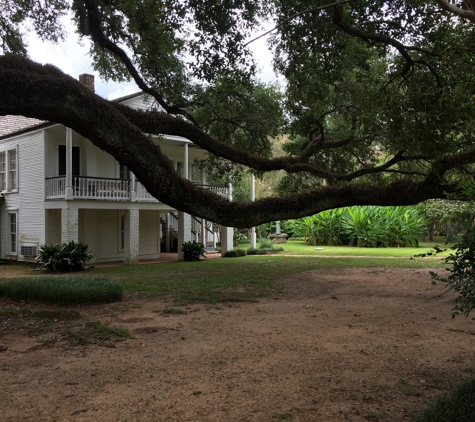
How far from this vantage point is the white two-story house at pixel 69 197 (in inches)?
685

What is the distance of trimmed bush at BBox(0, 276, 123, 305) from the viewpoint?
872cm

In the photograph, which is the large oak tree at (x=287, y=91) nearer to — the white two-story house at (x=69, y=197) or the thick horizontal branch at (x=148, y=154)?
the thick horizontal branch at (x=148, y=154)

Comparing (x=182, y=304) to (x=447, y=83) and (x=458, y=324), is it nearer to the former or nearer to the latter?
(x=458, y=324)

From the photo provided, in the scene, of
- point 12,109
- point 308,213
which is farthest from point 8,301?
point 308,213

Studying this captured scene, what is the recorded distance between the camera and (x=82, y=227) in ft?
62.8

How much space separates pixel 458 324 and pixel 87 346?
6.08 metres

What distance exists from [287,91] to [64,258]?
9.70m

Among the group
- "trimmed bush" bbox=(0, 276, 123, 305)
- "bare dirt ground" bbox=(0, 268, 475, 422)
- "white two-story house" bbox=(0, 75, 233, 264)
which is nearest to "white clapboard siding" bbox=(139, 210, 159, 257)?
"white two-story house" bbox=(0, 75, 233, 264)

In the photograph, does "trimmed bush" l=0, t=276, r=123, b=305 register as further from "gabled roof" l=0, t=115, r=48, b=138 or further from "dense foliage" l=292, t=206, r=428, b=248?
"dense foliage" l=292, t=206, r=428, b=248

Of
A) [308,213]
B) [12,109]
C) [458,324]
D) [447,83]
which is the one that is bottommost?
[458,324]

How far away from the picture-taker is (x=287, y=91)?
1326 centimetres

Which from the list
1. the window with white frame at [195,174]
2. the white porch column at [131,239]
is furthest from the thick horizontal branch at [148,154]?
the window with white frame at [195,174]

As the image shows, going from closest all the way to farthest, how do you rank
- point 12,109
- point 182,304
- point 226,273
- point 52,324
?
point 12,109 < point 52,324 < point 182,304 < point 226,273

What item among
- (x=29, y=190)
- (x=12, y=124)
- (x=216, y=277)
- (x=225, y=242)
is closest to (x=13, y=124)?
(x=12, y=124)
